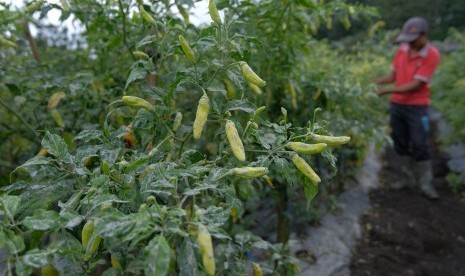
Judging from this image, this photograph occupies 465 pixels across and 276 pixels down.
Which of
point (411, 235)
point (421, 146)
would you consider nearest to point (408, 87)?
point (421, 146)

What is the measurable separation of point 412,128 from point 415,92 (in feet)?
1.07

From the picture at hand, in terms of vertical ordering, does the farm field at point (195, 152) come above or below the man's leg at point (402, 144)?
above

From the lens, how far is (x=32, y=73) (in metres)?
2.00

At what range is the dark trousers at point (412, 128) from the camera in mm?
4176

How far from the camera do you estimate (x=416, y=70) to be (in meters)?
4.11

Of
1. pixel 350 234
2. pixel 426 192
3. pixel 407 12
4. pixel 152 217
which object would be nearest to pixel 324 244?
pixel 350 234

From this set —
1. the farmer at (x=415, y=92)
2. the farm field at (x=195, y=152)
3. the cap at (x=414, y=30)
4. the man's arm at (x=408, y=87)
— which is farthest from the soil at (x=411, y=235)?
A: the cap at (x=414, y=30)

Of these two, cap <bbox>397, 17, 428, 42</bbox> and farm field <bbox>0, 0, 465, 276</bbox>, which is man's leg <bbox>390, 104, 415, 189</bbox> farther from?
cap <bbox>397, 17, 428, 42</bbox>

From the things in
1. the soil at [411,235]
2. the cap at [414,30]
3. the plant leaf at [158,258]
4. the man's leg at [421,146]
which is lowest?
the soil at [411,235]

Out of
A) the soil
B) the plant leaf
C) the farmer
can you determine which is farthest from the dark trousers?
the plant leaf

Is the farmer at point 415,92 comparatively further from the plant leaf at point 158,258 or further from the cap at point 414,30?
the plant leaf at point 158,258

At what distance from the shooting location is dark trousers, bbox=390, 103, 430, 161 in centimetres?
418

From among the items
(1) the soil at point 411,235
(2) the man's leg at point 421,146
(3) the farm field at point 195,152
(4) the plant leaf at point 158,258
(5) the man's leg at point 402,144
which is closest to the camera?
(4) the plant leaf at point 158,258

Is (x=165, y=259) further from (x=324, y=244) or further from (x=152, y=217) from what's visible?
(x=324, y=244)
